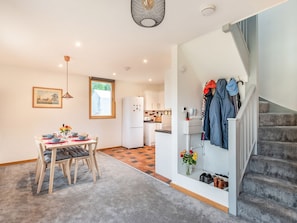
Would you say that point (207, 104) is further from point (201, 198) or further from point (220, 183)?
point (201, 198)

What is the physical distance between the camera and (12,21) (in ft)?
6.75

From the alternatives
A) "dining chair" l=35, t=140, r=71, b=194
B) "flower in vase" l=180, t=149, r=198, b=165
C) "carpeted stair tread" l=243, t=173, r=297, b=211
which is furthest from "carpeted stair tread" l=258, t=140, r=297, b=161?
"dining chair" l=35, t=140, r=71, b=194

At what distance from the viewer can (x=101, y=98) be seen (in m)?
5.58

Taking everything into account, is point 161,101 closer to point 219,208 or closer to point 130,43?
point 130,43

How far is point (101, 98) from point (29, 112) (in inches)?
79.8

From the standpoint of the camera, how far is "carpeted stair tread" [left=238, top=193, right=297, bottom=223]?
5.58 ft

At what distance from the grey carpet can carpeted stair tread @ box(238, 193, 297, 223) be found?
140 millimetres

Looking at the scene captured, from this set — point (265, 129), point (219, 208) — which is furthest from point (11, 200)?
point (265, 129)

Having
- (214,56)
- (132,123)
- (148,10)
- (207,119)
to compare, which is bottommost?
(132,123)

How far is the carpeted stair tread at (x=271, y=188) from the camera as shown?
183 centimetres

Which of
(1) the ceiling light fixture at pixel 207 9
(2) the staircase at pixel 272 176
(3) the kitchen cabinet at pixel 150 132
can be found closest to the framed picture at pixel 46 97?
(3) the kitchen cabinet at pixel 150 132

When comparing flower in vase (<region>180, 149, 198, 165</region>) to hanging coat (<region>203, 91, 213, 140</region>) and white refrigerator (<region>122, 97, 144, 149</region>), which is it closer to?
hanging coat (<region>203, 91, 213, 140</region>)

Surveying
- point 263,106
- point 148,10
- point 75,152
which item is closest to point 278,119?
point 263,106

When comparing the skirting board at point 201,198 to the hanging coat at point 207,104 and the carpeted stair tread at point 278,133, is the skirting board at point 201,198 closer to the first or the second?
the hanging coat at point 207,104
